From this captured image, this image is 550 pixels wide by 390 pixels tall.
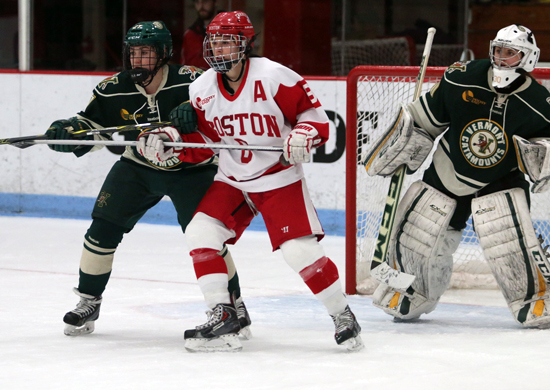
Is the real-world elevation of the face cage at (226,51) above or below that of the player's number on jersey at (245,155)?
above

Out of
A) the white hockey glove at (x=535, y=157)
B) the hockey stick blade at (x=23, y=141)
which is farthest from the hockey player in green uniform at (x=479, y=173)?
the hockey stick blade at (x=23, y=141)

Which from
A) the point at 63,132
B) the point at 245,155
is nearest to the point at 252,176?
the point at 245,155

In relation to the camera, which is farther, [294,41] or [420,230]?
[294,41]

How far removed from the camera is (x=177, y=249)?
4941 millimetres

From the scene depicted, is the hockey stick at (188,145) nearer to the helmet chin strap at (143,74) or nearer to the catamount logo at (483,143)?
the helmet chin strap at (143,74)

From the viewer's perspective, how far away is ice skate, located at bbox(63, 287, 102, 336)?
289cm

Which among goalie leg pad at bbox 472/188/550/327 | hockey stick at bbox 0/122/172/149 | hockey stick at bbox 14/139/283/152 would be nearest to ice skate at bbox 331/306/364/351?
hockey stick at bbox 14/139/283/152

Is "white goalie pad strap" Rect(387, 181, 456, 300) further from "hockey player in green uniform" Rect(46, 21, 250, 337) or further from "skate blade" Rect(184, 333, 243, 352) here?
"skate blade" Rect(184, 333, 243, 352)

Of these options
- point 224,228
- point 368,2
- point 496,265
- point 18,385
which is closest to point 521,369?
point 496,265

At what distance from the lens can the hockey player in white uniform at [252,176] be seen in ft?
8.64

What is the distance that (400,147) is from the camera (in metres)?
3.19

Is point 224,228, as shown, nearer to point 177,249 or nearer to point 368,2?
point 177,249

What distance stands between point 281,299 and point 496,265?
0.97 m

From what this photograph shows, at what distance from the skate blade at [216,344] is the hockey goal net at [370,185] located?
1.20 m
